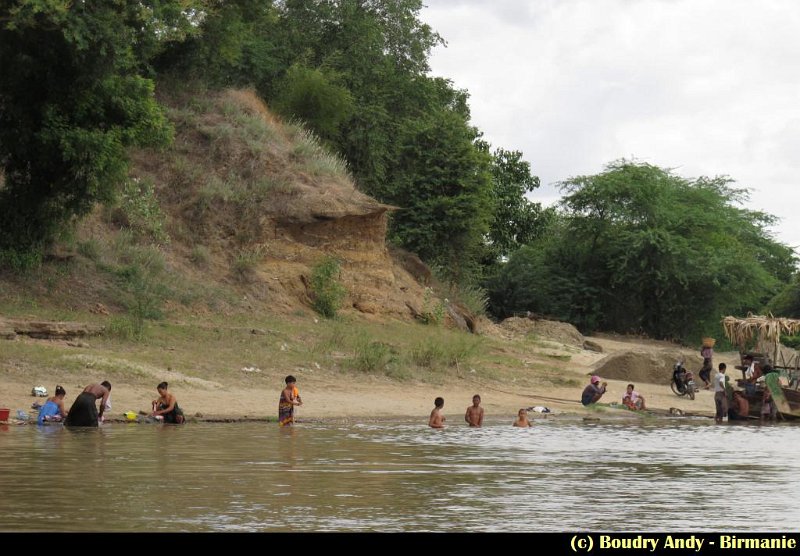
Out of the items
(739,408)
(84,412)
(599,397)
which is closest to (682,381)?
(739,408)

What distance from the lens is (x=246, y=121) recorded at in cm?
3762

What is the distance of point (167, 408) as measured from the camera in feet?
62.2

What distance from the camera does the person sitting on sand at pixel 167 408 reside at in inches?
747

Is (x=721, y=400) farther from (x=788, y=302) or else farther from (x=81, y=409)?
(x=788, y=302)

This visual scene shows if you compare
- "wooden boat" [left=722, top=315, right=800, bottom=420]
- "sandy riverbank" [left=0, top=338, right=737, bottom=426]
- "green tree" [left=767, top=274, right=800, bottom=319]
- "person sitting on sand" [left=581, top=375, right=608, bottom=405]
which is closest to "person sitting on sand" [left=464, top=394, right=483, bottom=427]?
"sandy riverbank" [left=0, top=338, right=737, bottom=426]

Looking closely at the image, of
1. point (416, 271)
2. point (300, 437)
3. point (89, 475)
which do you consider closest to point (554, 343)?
point (416, 271)

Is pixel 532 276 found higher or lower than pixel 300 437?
higher

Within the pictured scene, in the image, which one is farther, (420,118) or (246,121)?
(420,118)

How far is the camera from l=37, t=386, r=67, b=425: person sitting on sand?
707 inches

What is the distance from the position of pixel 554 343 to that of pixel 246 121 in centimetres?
1301

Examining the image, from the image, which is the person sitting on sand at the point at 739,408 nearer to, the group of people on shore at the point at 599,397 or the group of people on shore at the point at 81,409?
the group of people on shore at the point at 599,397

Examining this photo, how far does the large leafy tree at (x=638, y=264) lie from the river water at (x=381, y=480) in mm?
28973

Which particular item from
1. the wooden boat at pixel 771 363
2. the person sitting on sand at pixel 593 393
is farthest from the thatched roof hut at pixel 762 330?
the person sitting on sand at pixel 593 393
